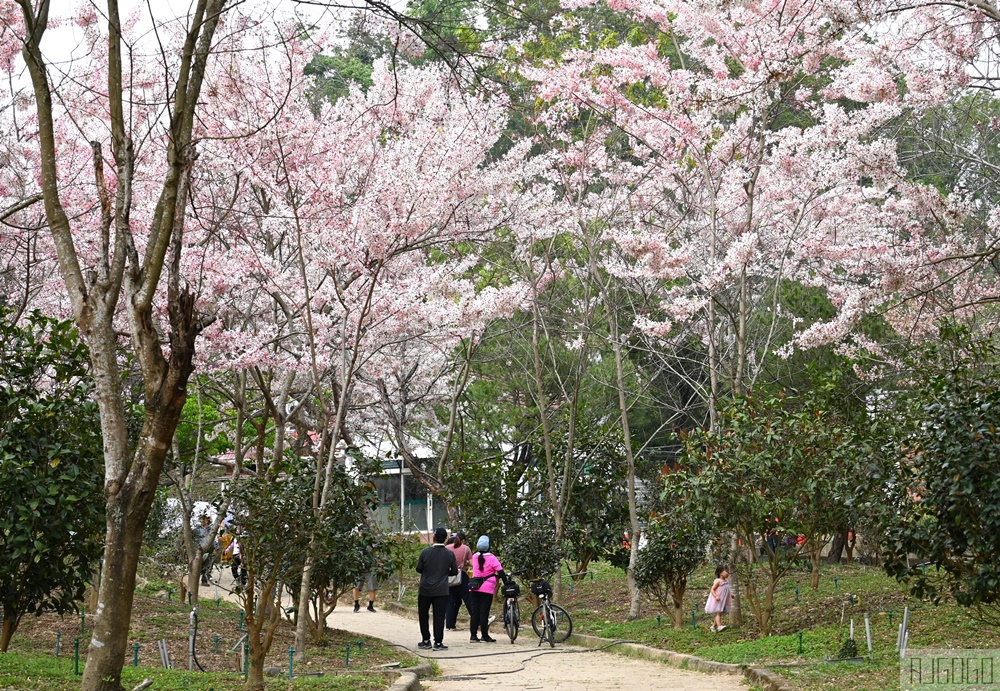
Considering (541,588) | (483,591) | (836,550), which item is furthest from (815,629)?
(836,550)

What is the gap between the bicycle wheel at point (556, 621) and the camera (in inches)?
544

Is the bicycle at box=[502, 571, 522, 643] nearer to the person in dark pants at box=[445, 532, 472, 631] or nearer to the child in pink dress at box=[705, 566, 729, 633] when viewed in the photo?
the person in dark pants at box=[445, 532, 472, 631]

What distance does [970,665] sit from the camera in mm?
7695

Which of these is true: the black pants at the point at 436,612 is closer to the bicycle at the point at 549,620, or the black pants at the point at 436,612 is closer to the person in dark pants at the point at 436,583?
the person in dark pants at the point at 436,583

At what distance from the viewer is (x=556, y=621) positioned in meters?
14.1

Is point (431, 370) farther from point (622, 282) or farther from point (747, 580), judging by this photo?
point (747, 580)

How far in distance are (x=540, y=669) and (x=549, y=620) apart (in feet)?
8.09

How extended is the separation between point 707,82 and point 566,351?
25.8 ft

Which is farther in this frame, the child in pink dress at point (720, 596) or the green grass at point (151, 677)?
the child in pink dress at point (720, 596)

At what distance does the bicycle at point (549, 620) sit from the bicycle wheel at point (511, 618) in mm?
308

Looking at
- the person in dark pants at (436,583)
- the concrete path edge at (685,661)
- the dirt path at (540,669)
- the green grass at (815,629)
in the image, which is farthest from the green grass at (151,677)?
the green grass at (815,629)

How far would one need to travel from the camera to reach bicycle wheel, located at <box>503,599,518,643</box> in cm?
1443

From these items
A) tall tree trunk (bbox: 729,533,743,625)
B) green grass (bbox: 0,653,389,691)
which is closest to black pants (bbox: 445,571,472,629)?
tall tree trunk (bbox: 729,533,743,625)

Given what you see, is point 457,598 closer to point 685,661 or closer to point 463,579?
point 463,579
